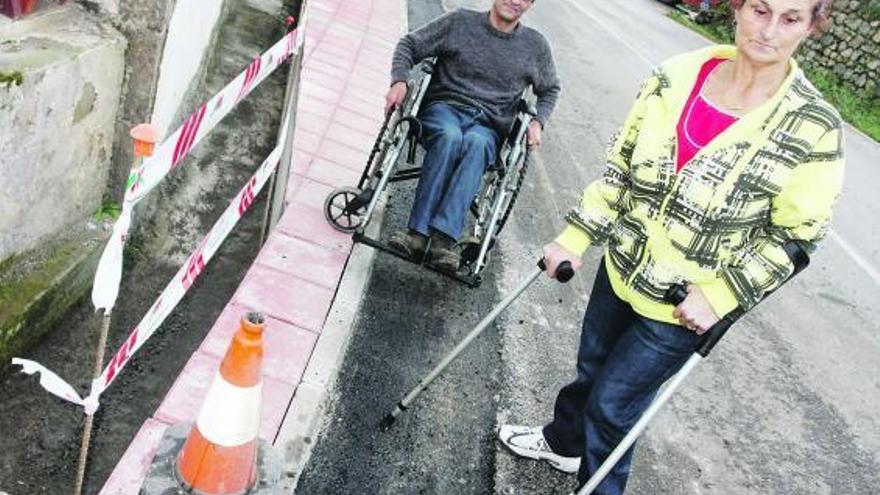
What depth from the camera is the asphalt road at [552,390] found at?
3291 millimetres

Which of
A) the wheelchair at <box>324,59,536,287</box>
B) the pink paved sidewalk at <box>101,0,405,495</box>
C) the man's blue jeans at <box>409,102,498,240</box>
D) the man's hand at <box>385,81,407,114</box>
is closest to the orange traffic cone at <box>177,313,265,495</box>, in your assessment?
the pink paved sidewalk at <box>101,0,405,495</box>

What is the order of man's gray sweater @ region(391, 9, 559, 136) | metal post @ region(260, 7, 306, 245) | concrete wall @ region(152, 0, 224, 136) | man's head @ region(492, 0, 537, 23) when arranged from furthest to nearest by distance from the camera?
man's gray sweater @ region(391, 9, 559, 136) → man's head @ region(492, 0, 537, 23) → metal post @ region(260, 7, 306, 245) → concrete wall @ region(152, 0, 224, 136)

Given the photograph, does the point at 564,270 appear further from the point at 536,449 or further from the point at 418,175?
the point at 418,175

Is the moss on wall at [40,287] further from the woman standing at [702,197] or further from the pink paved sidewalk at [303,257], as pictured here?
the woman standing at [702,197]

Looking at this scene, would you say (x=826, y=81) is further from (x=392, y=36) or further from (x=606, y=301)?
(x=606, y=301)

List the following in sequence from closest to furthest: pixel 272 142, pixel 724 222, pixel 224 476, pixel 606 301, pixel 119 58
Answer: pixel 224 476 < pixel 724 222 < pixel 606 301 < pixel 119 58 < pixel 272 142

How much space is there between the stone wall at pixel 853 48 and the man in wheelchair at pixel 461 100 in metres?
15.5

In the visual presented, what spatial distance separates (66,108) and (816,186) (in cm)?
277

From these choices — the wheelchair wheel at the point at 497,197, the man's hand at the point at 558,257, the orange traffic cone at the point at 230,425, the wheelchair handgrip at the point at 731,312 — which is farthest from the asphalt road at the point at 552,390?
the wheelchair handgrip at the point at 731,312

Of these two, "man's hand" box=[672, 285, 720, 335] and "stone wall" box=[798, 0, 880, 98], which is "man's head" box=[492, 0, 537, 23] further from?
"stone wall" box=[798, 0, 880, 98]

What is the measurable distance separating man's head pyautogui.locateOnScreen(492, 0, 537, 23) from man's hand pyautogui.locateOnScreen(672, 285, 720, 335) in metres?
2.45

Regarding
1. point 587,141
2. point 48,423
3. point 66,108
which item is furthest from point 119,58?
point 587,141

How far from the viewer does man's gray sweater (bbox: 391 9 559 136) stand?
14.8ft

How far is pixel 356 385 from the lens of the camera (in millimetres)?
3520
